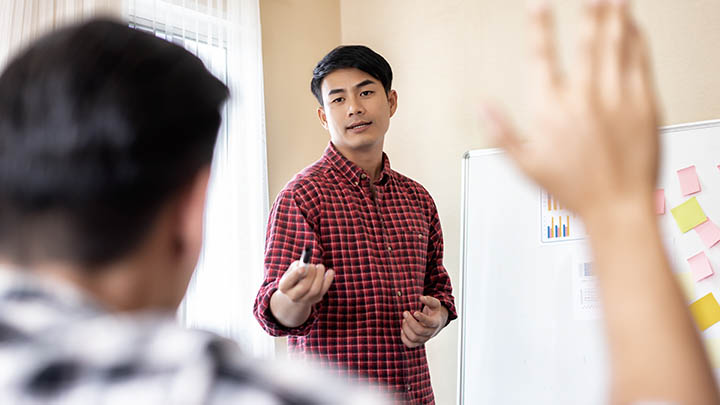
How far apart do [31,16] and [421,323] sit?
1.45m

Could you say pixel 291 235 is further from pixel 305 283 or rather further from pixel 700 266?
pixel 700 266

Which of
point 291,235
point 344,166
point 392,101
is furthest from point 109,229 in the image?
point 392,101

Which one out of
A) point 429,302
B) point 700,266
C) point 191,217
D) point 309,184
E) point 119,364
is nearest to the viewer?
point 119,364

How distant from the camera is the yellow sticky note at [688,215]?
1870 millimetres

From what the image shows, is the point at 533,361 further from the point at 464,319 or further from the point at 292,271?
the point at 292,271

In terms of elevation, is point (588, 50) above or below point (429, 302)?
above

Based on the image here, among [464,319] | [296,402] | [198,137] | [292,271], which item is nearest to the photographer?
[296,402]

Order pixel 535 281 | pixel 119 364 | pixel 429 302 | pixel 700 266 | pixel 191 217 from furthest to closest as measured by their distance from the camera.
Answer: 1. pixel 535 281
2. pixel 700 266
3. pixel 429 302
4. pixel 191 217
5. pixel 119 364

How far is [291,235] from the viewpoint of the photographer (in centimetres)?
164

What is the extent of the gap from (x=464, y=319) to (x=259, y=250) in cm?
84

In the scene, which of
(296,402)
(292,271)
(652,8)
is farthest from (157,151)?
(652,8)

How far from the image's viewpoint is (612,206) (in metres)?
0.40

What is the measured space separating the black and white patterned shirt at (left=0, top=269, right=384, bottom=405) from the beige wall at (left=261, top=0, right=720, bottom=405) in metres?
2.18

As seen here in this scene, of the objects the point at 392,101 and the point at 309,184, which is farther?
the point at 392,101
